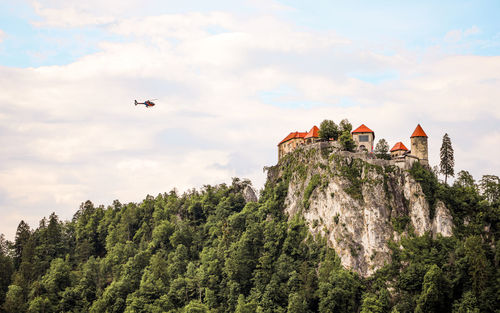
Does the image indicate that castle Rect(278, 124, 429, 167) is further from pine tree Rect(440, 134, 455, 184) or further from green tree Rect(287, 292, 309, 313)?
green tree Rect(287, 292, 309, 313)

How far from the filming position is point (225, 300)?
315 feet

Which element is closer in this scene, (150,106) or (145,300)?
(150,106)

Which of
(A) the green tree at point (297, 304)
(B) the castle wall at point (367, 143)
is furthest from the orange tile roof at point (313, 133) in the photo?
(A) the green tree at point (297, 304)

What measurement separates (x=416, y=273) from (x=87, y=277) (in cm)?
6181

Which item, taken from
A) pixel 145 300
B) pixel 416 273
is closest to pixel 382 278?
pixel 416 273

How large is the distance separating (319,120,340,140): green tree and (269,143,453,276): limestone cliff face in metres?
3.71

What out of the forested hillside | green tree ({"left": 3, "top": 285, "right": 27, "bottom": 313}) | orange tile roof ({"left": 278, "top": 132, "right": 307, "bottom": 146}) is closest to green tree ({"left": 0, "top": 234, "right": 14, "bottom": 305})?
the forested hillside

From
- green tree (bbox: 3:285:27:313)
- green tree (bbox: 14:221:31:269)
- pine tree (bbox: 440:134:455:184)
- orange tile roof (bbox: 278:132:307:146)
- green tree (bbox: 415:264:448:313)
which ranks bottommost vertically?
green tree (bbox: 3:285:27:313)

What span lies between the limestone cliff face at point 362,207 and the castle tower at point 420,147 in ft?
15.2

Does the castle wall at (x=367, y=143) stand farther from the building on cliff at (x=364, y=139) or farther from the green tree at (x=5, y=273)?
the green tree at (x=5, y=273)

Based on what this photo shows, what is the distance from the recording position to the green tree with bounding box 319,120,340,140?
103 meters

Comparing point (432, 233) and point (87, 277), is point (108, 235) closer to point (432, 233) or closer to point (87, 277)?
point (87, 277)

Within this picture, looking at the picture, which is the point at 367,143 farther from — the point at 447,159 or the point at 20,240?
the point at 20,240

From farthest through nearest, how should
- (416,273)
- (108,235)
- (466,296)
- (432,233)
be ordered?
(108,235) → (432,233) → (416,273) → (466,296)
